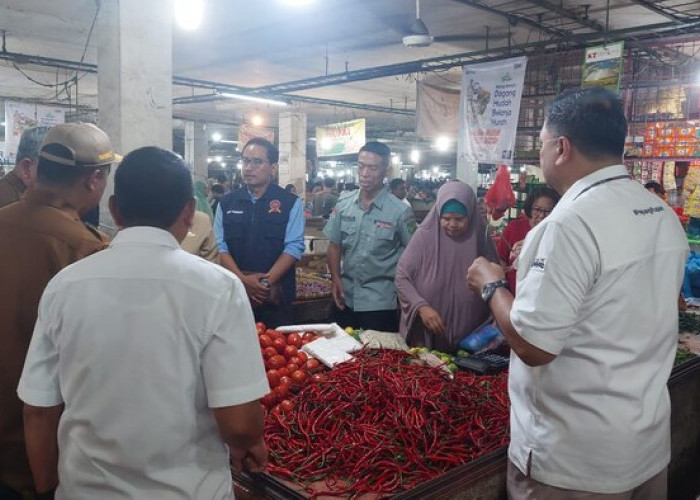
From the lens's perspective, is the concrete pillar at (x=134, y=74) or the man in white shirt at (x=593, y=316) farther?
the concrete pillar at (x=134, y=74)

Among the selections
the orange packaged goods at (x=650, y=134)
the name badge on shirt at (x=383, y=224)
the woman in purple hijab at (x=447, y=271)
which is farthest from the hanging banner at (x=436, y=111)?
the woman in purple hijab at (x=447, y=271)

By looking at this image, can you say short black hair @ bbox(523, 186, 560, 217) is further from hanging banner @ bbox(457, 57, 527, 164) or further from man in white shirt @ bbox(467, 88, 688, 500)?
hanging banner @ bbox(457, 57, 527, 164)

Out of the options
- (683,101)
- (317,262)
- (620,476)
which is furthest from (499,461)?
(683,101)

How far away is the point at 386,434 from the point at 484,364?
912 mm

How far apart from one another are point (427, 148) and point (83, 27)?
71.9 ft

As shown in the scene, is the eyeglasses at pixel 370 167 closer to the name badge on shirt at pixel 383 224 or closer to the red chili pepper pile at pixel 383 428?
the name badge on shirt at pixel 383 224

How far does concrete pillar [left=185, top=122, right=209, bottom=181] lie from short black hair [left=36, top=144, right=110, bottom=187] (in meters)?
18.1

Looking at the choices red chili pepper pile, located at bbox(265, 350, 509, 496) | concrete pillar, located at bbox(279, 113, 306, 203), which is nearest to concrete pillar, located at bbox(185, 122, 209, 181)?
concrete pillar, located at bbox(279, 113, 306, 203)

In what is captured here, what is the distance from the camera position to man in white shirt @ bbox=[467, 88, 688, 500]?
5.24 ft

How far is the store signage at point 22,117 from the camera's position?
12.3 m

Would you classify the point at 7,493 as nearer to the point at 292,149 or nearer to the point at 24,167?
the point at 24,167

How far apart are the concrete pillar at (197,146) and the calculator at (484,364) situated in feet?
Answer: 57.5

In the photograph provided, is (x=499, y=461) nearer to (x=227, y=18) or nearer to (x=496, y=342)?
(x=496, y=342)

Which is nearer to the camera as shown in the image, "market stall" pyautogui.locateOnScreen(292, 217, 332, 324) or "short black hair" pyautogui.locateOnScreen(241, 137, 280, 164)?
"short black hair" pyautogui.locateOnScreen(241, 137, 280, 164)
